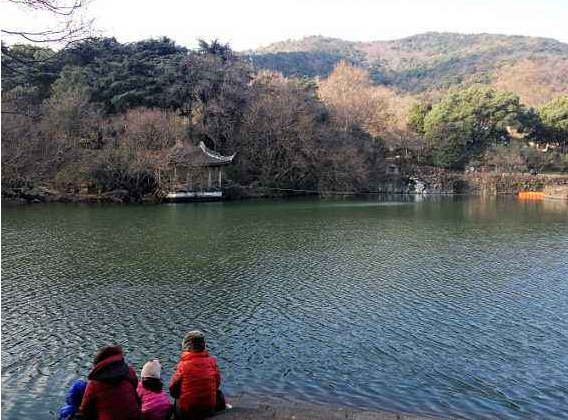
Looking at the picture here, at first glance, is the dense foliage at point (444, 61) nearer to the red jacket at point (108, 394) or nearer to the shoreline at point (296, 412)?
the shoreline at point (296, 412)

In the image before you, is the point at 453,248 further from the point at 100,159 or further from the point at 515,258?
the point at 100,159

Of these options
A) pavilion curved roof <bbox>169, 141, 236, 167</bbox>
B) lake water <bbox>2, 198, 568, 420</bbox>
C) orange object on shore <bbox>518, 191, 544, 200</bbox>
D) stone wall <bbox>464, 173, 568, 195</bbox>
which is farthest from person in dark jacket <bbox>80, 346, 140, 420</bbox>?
stone wall <bbox>464, 173, 568, 195</bbox>

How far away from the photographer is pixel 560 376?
7352 millimetres

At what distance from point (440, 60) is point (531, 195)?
79811 millimetres

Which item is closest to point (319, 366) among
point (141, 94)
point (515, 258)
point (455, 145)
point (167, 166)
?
point (515, 258)

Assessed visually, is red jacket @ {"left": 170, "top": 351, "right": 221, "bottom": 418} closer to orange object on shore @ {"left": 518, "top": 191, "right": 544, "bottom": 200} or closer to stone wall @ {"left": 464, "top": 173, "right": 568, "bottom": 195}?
orange object on shore @ {"left": 518, "top": 191, "right": 544, "bottom": 200}

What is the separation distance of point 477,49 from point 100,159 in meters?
118

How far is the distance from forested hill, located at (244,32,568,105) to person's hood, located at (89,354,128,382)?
8101 centimetres

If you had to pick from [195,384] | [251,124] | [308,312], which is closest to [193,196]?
[251,124]

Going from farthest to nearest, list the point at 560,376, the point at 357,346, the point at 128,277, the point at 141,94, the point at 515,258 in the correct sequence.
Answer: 1. the point at 141,94
2. the point at 515,258
3. the point at 128,277
4. the point at 357,346
5. the point at 560,376

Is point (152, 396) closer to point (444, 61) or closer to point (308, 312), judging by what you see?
point (308, 312)

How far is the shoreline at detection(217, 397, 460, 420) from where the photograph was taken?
5.40 metres

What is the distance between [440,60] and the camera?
118188mm

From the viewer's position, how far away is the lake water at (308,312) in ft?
22.9
